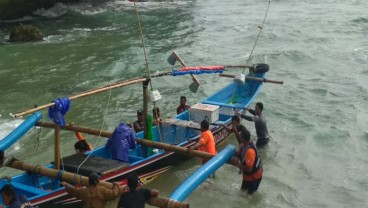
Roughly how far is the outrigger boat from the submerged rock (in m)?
20.5

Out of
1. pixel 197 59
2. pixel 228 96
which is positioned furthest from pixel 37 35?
pixel 228 96

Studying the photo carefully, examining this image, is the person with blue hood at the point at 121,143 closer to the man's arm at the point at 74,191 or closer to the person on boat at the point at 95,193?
the man's arm at the point at 74,191

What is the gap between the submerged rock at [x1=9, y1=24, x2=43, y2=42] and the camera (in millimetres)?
30578

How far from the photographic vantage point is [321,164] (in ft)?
45.3

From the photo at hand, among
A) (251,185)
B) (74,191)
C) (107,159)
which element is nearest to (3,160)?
(74,191)

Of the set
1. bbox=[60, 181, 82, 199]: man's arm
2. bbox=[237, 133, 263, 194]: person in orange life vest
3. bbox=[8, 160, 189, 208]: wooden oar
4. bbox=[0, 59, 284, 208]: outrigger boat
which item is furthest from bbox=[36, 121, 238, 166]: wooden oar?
bbox=[60, 181, 82, 199]: man's arm

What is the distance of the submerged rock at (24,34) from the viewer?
30.6 meters

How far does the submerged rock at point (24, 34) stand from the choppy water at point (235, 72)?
2.64ft

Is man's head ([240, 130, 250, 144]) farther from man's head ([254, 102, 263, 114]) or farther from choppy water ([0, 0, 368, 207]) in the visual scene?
man's head ([254, 102, 263, 114])

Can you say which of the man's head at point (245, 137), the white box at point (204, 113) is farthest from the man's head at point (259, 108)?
the man's head at point (245, 137)

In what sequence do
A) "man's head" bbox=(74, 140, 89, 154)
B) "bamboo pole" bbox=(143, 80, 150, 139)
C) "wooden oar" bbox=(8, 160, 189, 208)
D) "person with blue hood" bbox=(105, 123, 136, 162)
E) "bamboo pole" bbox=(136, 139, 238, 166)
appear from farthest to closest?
"man's head" bbox=(74, 140, 89, 154)
"person with blue hood" bbox=(105, 123, 136, 162)
"bamboo pole" bbox=(143, 80, 150, 139)
"bamboo pole" bbox=(136, 139, 238, 166)
"wooden oar" bbox=(8, 160, 189, 208)

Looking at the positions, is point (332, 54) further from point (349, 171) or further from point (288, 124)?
point (349, 171)

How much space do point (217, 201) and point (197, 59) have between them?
53.6 feet

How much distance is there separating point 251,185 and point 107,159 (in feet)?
12.1
